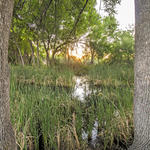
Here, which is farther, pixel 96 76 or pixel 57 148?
pixel 96 76

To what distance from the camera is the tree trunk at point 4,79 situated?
86 cm

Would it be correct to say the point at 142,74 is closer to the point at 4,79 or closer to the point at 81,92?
the point at 4,79

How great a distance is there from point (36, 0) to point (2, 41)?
5816 mm

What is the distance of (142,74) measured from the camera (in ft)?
4.18

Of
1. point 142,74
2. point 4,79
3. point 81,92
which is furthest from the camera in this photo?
point 81,92

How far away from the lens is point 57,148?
161 centimetres

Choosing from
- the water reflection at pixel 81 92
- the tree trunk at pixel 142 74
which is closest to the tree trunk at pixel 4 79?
the tree trunk at pixel 142 74

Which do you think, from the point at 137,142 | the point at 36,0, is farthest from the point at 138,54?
the point at 36,0

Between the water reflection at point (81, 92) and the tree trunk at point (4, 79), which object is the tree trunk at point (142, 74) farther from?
the water reflection at point (81, 92)

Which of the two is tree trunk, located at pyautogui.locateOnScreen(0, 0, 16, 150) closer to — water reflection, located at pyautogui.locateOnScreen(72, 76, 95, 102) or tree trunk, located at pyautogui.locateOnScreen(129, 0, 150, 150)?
tree trunk, located at pyautogui.locateOnScreen(129, 0, 150, 150)

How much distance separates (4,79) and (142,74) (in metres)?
1.25

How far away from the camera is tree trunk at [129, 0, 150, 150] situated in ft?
4.07

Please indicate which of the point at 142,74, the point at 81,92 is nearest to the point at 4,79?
the point at 142,74

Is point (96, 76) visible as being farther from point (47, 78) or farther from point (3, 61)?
point (3, 61)
